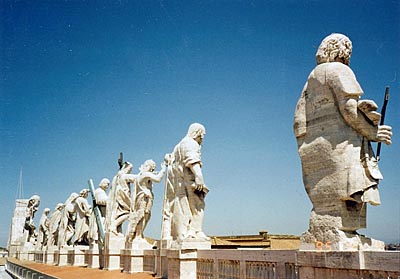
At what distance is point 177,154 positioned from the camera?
10.8 meters

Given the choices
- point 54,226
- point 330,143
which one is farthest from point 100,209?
point 330,143

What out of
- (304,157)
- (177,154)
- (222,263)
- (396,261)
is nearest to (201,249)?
(222,263)

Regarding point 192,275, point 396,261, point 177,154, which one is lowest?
point 192,275

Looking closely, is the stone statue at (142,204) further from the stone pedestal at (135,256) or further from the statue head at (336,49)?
the statue head at (336,49)

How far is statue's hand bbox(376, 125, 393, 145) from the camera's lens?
18.9ft

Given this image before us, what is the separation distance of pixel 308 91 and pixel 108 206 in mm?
13070

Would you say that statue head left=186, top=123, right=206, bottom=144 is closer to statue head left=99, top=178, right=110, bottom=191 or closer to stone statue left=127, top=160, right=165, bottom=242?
stone statue left=127, top=160, right=165, bottom=242

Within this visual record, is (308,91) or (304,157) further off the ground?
(308,91)

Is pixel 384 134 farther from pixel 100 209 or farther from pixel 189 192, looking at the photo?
pixel 100 209

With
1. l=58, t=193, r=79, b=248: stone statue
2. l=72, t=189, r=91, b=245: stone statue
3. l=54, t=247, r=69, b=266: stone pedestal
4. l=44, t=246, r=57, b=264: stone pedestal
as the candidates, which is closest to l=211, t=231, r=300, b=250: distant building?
l=72, t=189, r=91, b=245: stone statue

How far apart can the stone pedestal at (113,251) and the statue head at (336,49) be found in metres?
12.5

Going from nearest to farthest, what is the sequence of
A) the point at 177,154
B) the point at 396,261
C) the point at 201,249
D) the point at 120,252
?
1. the point at 396,261
2. the point at 201,249
3. the point at 177,154
4. the point at 120,252

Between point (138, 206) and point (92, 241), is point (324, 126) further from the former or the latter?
point (92, 241)

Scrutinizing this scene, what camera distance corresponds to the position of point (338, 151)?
578 cm
